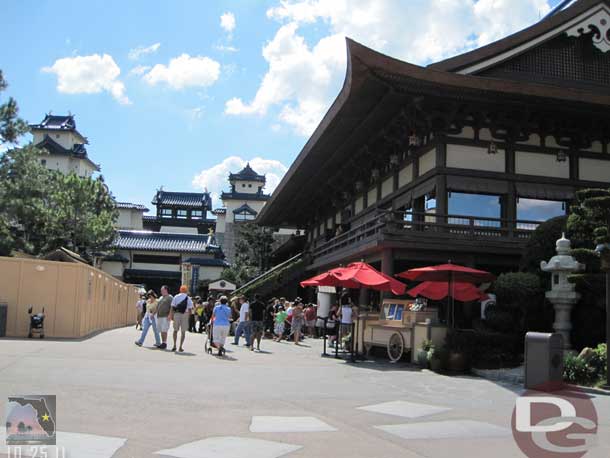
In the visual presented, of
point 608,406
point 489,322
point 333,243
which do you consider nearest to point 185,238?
point 333,243

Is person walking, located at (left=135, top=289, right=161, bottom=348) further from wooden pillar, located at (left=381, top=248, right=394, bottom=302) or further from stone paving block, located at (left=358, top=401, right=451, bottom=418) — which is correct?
stone paving block, located at (left=358, top=401, right=451, bottom=418)

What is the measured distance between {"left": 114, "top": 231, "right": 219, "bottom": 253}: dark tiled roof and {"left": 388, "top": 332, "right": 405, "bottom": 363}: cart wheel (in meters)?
50.9

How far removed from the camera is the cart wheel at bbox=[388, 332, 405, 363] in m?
17.0

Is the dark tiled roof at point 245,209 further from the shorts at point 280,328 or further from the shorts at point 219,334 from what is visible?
the shorts at point 219,334

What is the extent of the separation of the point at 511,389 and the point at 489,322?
13.8 feet

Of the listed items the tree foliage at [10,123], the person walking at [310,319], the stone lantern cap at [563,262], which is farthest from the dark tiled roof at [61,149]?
the stone lantern cap at [563,262]

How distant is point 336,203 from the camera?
3384 cm

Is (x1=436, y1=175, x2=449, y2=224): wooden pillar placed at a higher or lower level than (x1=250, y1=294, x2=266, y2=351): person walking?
higher

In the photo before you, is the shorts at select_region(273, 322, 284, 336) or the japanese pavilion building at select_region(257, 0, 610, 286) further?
the shorts at select_region(273, 322, 284, 336)

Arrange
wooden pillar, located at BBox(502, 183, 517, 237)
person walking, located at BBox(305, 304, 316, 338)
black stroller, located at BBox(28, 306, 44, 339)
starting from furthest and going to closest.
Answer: person walking, located at BBox(305, 304, 316, 338) < wooden pillar, located at BBox(502, 183, 517, 237) < black stroller, located at BBox(28, 306, 44, 339)

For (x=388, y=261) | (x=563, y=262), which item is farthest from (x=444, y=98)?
(x=563, y=262)

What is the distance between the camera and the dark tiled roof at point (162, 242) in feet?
222

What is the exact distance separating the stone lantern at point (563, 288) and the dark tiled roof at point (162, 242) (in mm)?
53930

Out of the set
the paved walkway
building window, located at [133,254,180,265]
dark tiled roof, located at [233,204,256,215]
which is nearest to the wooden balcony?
the paved walkway
